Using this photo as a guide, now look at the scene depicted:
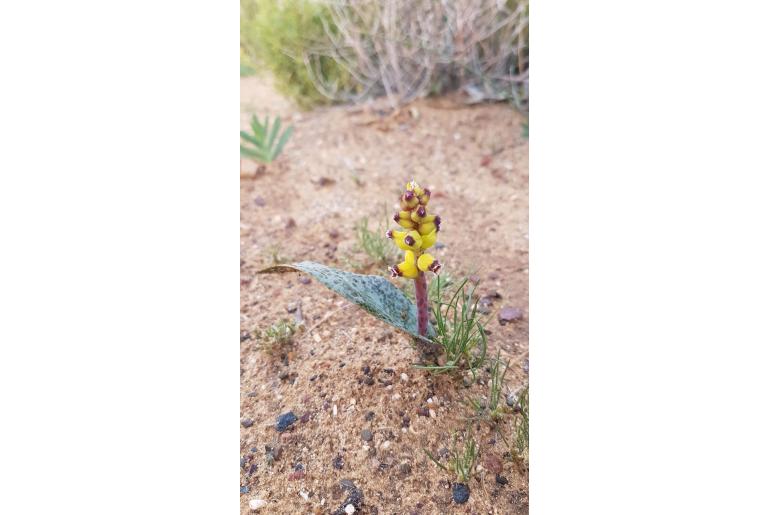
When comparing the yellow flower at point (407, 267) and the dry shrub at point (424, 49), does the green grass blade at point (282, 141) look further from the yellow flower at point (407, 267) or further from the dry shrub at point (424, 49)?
the yellow flower at point (407, 267)

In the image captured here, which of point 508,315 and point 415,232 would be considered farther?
point 508,315

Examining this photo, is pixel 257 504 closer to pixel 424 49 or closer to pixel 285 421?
pixel 285 421

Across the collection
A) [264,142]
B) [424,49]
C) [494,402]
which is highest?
[424,49]

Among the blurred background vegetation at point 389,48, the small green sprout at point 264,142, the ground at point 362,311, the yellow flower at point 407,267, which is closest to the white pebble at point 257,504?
the ground at point 362,311

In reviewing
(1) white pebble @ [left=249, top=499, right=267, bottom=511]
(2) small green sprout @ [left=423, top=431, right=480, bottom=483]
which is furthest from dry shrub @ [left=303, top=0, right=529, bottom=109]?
(1) white pebble @ [left=249, top=499, right=267, bottom=511]

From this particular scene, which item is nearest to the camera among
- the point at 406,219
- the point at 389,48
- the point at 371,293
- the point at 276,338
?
the point at 406,219

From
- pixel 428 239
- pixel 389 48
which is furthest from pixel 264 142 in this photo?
pixel 428 239
